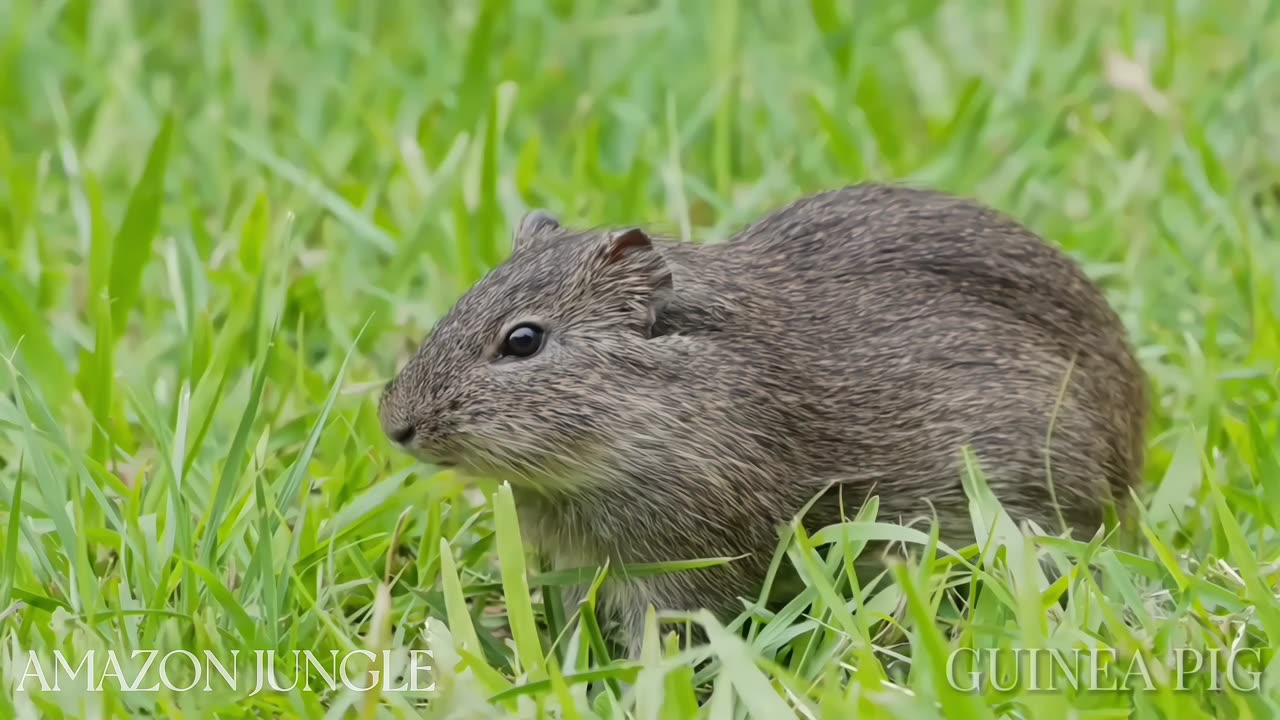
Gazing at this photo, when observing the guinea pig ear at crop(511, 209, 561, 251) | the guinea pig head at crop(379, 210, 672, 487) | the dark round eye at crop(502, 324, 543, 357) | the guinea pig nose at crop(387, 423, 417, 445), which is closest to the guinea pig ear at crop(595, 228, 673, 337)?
the guinea pig head at crop(379, 210, 672, 487)

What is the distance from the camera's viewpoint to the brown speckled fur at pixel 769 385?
379 cm

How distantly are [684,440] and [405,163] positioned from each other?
8.29 feet

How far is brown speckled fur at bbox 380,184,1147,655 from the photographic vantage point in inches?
149

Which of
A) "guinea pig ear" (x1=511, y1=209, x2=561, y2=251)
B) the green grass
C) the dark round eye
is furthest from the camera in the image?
"guinea pig ear" (x1=511, y1=209, x2=561, y2=251)

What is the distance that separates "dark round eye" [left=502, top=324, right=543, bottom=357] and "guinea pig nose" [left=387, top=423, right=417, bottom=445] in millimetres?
291

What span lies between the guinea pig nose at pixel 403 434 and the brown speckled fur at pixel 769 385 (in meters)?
0.01

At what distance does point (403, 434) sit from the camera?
12.3 feet

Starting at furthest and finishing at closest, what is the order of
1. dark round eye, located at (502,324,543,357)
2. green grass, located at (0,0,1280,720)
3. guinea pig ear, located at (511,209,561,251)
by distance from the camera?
guinea pig ear, located at (511,209,561,251) → dark round eye, located at (502,324,543,357) → green grass, located at (0,0,1280,720)

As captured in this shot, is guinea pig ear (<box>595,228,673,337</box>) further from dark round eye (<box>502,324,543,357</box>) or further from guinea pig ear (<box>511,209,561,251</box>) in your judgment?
guinea pig ear (<box>511,209,561,251</box>)

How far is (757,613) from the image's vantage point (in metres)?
3.76

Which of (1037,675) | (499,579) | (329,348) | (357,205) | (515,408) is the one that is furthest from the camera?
(357,205)

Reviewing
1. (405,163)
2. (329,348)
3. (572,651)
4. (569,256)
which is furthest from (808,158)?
(572,651)

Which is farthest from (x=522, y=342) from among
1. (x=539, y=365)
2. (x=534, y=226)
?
(x=534, y=226)

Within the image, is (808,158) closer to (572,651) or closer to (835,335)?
(835,335)
